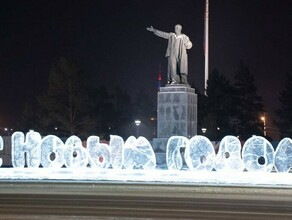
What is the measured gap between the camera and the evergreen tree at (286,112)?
71250 millimetres

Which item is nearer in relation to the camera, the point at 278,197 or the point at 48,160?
the point at 278,197

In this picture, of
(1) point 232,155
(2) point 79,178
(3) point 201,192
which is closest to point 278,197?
(3) point 201,192

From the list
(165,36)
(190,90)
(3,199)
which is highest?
(165,36)

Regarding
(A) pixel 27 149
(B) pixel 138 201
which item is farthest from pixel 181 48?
(B) pixel 138 201

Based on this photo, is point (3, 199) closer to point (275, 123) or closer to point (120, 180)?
point (120, 180)

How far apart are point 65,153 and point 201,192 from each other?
999 cm

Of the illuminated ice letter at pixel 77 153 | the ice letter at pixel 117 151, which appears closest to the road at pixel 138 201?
the ice letter at pixel 117 151

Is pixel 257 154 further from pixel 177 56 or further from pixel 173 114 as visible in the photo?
pixel 177 56

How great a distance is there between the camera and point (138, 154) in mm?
29844

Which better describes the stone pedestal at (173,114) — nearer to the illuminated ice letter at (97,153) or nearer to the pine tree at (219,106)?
the illuminated ice letter at (97,153)

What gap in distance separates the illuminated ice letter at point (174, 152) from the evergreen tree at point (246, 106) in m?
42.6

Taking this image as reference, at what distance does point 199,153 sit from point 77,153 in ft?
20.2

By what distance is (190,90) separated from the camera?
3359cm

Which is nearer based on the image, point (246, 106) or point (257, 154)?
point (257, 154)
